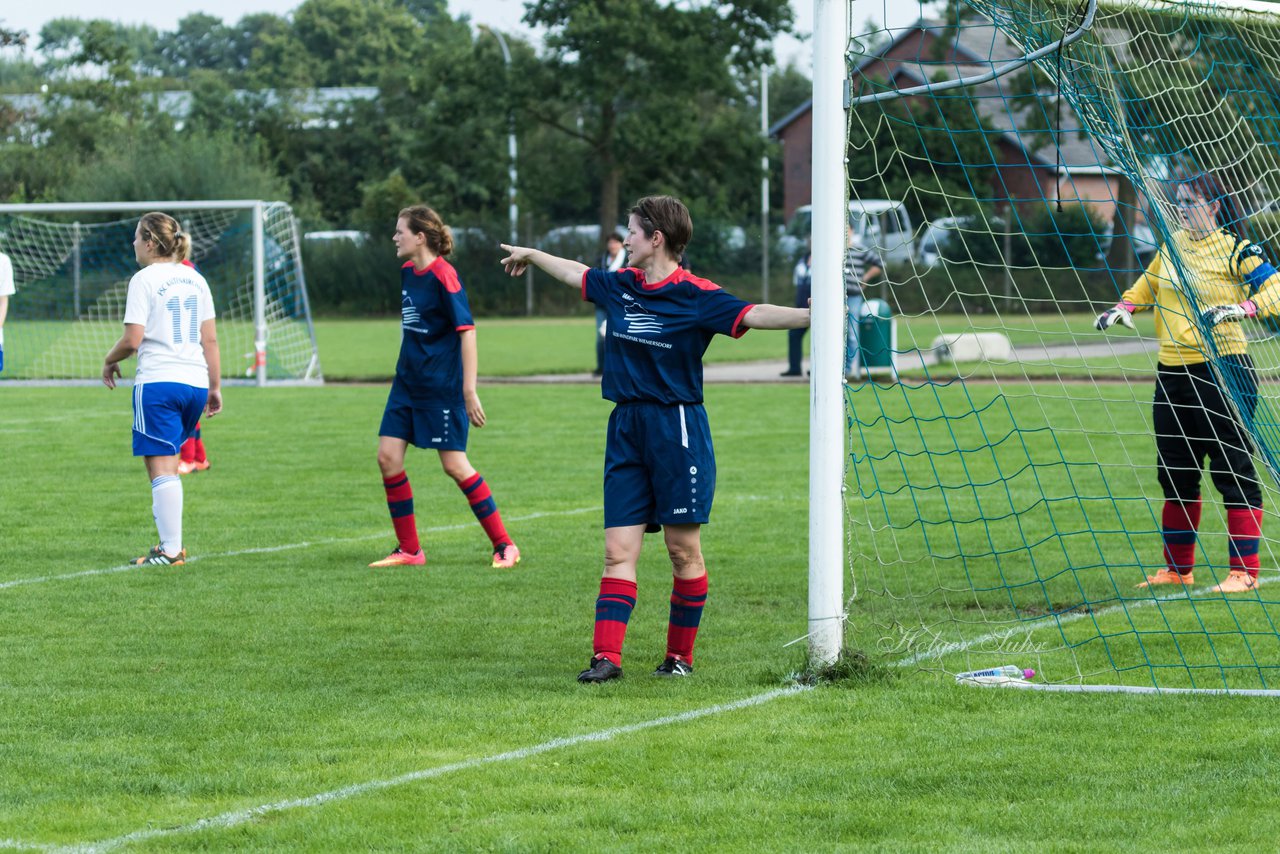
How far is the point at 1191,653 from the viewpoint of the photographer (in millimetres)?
5977

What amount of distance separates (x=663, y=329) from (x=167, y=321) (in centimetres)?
350

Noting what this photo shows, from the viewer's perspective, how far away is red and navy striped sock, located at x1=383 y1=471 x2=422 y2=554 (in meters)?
7.98

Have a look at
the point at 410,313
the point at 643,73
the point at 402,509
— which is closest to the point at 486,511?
the point at 402,509

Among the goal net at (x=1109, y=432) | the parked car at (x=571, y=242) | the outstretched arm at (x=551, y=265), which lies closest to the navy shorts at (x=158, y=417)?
the outstretched arm at (x=551, y=265)

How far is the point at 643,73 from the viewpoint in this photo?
44094mm

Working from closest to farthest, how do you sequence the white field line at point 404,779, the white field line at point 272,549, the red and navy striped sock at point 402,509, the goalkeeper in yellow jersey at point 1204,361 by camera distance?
1. the white field line at point 404,779
2. the goalkeeper in yellow jersey at point 1204,361
3. the white field line at point 272,549
4. the red and navy striped sock at point 402,509

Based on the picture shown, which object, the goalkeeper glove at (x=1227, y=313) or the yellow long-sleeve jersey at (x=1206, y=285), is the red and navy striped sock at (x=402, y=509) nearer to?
the yellow long-sleeve jersey at (x=1206, y=285)

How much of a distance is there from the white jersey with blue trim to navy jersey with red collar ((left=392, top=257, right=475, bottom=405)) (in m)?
1.04

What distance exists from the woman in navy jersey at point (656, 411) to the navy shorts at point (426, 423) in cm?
252

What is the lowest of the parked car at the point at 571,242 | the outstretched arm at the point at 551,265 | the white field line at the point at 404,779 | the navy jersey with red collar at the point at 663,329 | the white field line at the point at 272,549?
the white field line at the point at 404,779

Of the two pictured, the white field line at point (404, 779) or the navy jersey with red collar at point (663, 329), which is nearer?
the white field line at point (404, 779)

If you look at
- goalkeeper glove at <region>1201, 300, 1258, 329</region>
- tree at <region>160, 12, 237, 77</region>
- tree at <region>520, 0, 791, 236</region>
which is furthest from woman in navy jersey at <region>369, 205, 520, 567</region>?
tree at <region>160, 12, 237, 77</region>

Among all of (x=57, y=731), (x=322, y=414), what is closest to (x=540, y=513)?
(x=57, y=731)

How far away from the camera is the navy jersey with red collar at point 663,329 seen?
5.51m
